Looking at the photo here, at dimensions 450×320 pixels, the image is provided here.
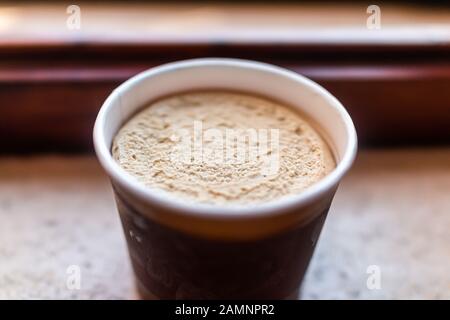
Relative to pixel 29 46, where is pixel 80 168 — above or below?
below

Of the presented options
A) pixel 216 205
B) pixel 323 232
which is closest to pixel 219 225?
pixel 216 205

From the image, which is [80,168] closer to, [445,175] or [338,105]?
[338,105]

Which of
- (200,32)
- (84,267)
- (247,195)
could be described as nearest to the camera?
(247,195)

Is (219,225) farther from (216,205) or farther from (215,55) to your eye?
(215,55)

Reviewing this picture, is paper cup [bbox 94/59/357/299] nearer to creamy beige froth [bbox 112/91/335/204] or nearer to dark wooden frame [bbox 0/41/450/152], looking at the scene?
creamy beige froth [bbox 112/91/335/204]

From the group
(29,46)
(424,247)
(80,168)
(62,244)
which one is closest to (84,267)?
(62,244)

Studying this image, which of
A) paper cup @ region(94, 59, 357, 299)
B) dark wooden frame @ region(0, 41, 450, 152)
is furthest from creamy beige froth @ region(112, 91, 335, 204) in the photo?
dark wooden frame @ region(0, 41, 450, 152)
